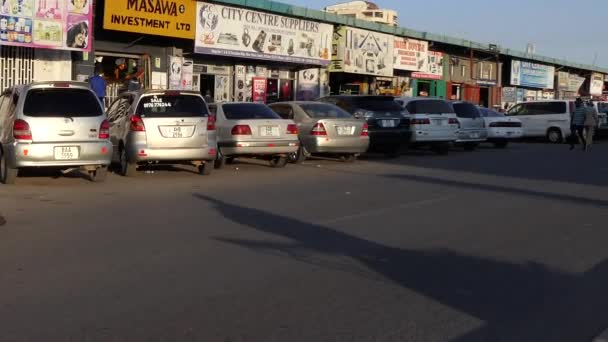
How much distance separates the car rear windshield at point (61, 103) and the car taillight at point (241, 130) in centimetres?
360

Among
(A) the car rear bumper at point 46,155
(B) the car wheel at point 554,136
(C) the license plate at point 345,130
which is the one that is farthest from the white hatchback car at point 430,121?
(B) the car wheel at point 554,136

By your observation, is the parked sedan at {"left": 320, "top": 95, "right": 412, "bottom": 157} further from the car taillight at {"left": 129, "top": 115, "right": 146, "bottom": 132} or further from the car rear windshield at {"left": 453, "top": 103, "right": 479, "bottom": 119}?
the car taillight at {"left": 129, "top": 115, "right": 146, "bottom": 132}

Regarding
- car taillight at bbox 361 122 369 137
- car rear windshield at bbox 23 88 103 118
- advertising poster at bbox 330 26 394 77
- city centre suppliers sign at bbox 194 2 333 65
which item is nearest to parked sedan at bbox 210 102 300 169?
car taillight at bbox 361 122 369 137

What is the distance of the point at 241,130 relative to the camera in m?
16.6

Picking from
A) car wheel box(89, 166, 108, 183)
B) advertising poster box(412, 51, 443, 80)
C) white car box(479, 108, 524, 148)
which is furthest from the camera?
advertising poster box(412, 51, 443, 80)

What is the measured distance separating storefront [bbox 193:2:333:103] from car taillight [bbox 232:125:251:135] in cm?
910

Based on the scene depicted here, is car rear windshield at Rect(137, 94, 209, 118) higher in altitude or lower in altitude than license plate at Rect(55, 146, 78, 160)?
higher

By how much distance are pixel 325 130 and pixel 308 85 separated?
13638 mm

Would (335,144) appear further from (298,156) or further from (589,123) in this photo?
(589,123)

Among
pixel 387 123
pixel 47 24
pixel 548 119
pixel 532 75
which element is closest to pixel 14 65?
pixel 47 24

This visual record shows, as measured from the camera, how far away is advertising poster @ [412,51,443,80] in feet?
127

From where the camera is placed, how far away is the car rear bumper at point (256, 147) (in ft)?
54.5

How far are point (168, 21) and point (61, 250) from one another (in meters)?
16.7

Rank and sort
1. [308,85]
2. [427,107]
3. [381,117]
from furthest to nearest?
[308,85] < [427,107] < [381,117]
